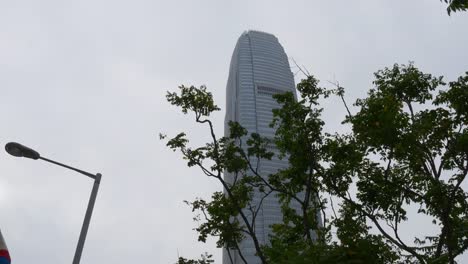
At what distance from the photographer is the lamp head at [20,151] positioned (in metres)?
8.79

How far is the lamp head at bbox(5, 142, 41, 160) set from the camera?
8.79 m

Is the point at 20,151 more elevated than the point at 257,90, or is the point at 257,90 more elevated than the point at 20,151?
the point at 257,90

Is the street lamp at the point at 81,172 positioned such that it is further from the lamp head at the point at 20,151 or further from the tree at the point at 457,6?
the tree at the point at 457,6

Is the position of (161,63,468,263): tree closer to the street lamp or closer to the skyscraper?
the street lamp

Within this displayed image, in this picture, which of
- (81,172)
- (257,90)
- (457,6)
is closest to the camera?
(457,6)

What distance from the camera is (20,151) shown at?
8.95 m

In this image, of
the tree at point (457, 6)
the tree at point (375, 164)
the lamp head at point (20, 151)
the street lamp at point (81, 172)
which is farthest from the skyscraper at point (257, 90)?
the tree at point (457, 6)

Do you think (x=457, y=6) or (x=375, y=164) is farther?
(x=375, y=164)

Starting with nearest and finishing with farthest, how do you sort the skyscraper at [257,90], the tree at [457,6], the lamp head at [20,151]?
the tree at [457,6]
the lamp head at [20,151]
the skyscraper at [257,90]

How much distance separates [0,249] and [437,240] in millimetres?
13979

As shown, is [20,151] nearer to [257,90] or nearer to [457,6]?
[457,6]

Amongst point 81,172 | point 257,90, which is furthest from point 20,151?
point 257,90

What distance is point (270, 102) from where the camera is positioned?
18200 cm

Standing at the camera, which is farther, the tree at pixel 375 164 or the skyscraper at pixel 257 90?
the skyscraper at pixel 257 90
